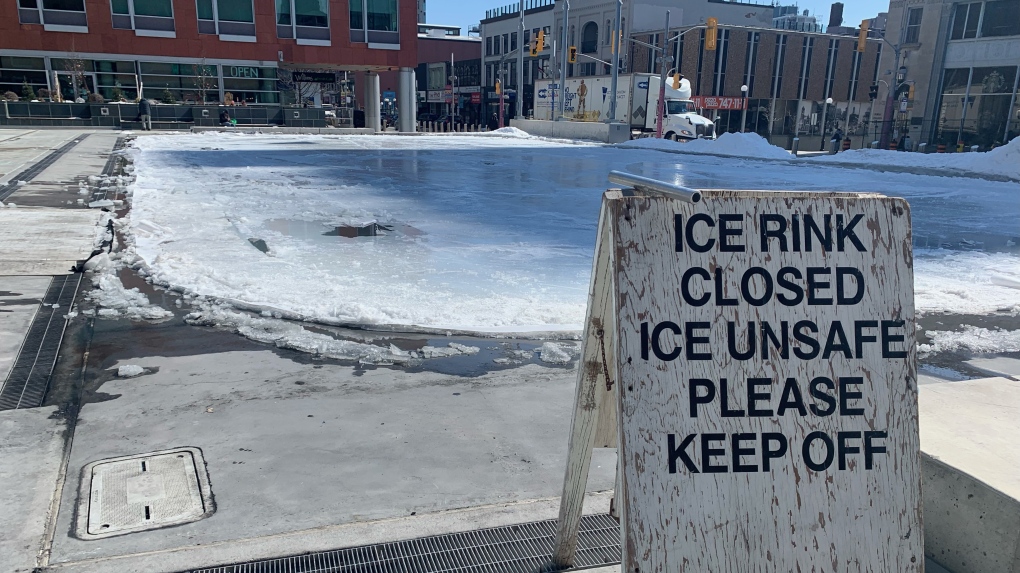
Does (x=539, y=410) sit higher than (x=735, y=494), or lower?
lower

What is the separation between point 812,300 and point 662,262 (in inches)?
20.2

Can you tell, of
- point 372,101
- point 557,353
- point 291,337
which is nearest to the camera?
point 557,353

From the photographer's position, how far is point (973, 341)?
19.9 ft

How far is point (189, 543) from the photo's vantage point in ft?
9.79

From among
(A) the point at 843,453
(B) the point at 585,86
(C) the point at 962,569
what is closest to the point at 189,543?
(A) the point at 843,453

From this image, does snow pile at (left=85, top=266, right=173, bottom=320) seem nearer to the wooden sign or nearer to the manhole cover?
the manhole cover

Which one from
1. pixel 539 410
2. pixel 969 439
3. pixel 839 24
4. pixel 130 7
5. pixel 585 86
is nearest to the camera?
pixel 969 439

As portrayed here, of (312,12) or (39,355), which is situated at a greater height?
(312,12)

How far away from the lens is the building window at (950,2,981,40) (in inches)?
1421

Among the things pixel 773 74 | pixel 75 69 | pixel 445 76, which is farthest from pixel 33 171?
pixel 445 76

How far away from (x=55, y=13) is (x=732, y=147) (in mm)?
36957

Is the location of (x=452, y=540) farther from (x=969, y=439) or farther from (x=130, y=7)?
A: (x=130, y=7)

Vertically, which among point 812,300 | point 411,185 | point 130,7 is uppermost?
point 130,7

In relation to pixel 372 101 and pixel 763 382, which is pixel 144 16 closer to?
pixel 372 101
